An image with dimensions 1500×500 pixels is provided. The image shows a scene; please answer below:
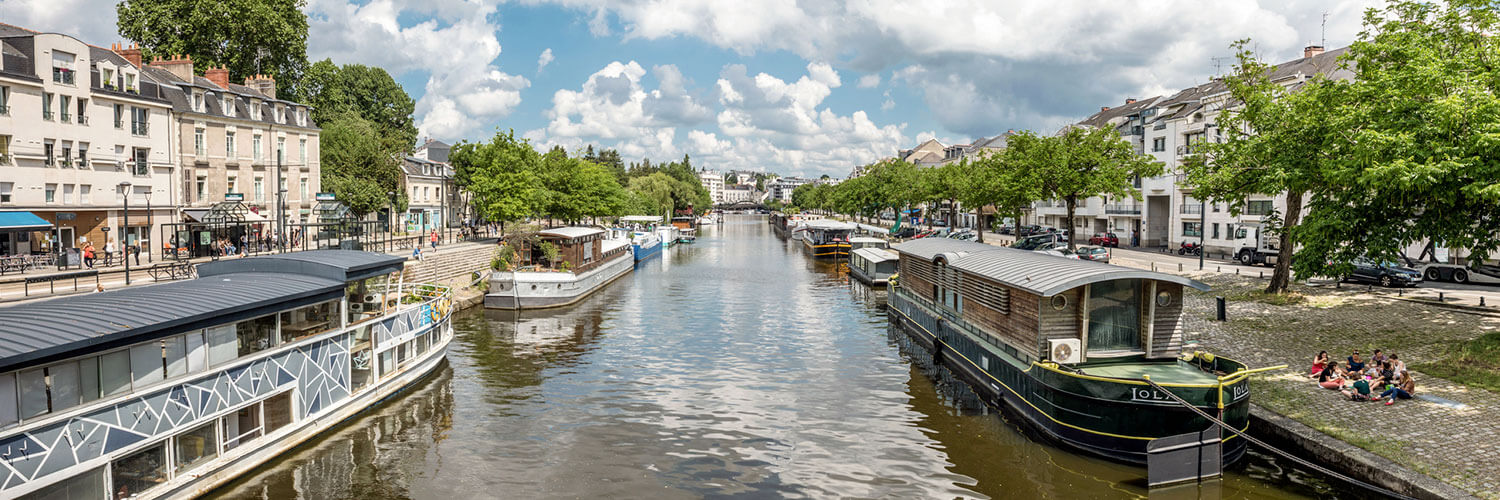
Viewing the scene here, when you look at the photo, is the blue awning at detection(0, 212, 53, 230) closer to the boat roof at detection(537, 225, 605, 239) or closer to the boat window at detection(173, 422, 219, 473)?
the boat roof at detection(537, 225, 605, 239)

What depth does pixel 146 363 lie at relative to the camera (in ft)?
43.4

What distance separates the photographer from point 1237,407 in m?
15.3

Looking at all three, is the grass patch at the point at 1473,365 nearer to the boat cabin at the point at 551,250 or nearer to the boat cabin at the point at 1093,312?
the boat cabin at the point at 1093,312

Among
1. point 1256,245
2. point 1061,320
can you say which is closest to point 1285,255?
point 1061,320

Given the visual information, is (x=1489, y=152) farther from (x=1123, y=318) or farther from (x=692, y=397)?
(x=692, y=397)

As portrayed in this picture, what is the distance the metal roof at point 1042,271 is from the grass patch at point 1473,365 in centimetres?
613

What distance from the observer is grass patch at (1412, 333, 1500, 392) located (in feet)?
57.0

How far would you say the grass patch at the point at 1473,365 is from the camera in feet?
57.0

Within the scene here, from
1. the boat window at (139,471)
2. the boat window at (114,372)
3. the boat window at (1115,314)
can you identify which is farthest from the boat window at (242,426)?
the boat window at (1115,314)

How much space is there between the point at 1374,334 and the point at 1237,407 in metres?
11.1

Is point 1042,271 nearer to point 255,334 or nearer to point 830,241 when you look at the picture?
point 255,334

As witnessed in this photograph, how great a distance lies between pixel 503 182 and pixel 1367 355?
173ft

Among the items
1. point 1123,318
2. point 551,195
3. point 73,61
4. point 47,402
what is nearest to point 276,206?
point 73,61

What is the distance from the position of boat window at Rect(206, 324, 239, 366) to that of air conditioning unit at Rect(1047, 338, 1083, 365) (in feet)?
53.9
